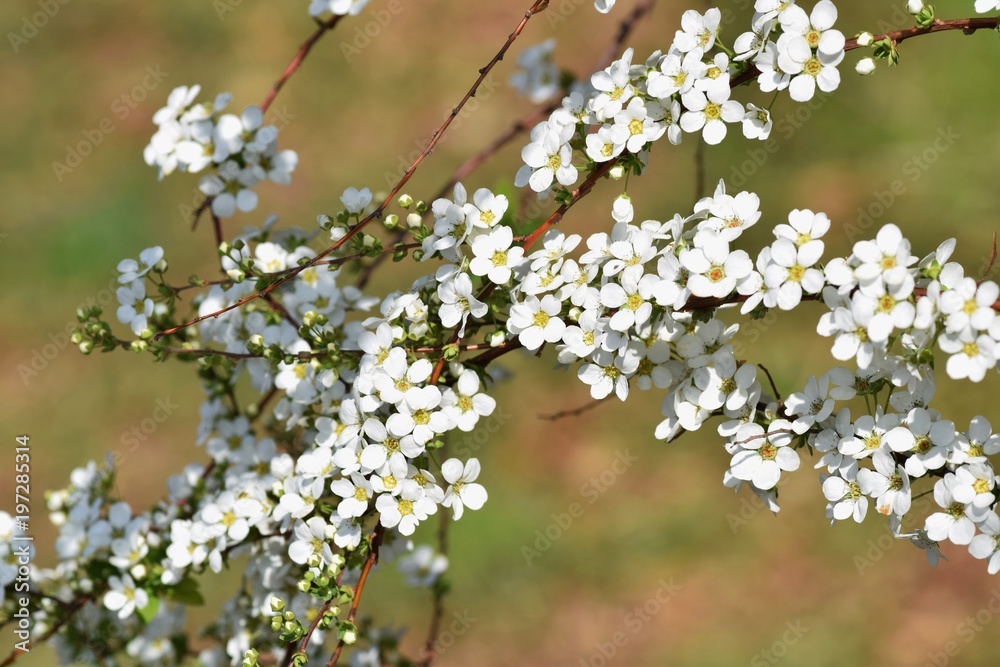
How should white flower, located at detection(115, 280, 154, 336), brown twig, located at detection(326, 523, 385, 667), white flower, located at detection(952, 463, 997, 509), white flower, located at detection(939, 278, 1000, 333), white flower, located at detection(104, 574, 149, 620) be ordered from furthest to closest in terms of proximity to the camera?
white flower, located at detection(104, 574, 149, 620)
white flower, located at detection(115, 280, 154, 336)
brown twig, located at detection(326, 523, 385, 667)
white flower, located at detection(952, 463, 997, 509)
white flower, located at detection(939, 278, 1000, 333)

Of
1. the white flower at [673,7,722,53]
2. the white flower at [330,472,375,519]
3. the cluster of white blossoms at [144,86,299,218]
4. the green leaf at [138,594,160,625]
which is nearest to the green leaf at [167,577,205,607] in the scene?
the green leaf at [138,594,160,625]

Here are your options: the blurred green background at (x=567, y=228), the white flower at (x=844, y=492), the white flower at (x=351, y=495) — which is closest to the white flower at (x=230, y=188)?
the white flower at (x=351, y=495)

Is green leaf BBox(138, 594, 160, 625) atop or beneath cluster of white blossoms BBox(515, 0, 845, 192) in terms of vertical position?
beneath

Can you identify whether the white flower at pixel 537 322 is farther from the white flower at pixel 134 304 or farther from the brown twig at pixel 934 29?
the white flower at pixel 134 304

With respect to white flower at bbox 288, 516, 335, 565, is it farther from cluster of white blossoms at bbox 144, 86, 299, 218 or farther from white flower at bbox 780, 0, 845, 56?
white flower at bbox 780, 0, 845, 56

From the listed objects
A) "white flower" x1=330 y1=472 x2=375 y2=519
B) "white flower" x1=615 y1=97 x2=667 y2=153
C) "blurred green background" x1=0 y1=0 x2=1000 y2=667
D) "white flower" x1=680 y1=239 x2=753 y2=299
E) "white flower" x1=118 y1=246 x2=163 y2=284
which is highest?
"white flower" x1=118 y1=246 x2=163 y2=284

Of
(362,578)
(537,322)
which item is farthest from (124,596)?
(537,322)

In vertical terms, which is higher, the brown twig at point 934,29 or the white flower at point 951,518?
the brown twig at point 934,29

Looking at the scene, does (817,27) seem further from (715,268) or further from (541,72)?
(541,72)
